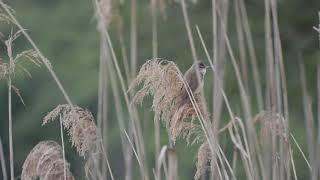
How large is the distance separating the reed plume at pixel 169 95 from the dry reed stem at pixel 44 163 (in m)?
0.25

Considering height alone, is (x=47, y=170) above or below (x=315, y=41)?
below

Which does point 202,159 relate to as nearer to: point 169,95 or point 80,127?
point 169,95

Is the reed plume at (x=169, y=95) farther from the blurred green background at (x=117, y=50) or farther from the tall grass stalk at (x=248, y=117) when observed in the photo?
the blurred green background at (x=117, y=50)

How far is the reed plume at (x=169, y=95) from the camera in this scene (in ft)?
7.57

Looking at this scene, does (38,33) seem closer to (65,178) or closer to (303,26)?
(303,26)

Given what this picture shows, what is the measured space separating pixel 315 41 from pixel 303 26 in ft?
0.55

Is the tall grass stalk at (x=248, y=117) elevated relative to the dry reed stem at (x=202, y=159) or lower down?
elevated

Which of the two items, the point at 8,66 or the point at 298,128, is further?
the point at 298,128

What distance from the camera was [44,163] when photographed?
2355 millimetres

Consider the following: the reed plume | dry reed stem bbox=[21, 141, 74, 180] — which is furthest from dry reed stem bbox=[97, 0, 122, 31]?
dry reed stem bbox=[21, 141, 74, 180]

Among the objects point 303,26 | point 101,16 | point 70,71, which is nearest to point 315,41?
point 303,26

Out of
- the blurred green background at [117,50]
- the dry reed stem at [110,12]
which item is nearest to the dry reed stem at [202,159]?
the dry reed stem at [110,12]

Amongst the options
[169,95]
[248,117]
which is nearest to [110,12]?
[169,95]

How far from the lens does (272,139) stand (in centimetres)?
238
